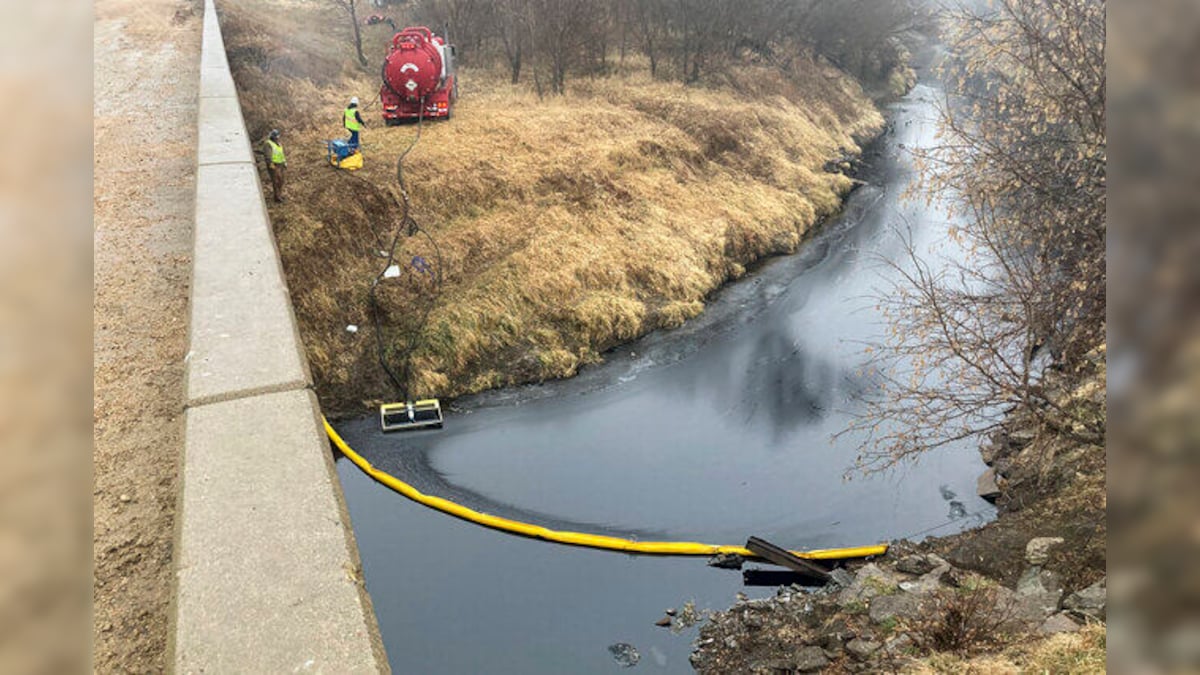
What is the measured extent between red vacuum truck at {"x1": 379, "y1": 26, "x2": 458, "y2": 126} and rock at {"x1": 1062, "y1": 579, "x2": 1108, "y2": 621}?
1520cm

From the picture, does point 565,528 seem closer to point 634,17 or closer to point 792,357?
point 792,357

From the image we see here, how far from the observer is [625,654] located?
815cm

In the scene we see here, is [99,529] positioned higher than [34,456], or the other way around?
[34,456]

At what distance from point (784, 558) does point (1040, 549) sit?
8.63ft

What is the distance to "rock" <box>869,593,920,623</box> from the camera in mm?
7790

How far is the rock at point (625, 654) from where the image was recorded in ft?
26.4

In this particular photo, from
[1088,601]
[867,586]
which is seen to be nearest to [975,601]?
[1088,601]

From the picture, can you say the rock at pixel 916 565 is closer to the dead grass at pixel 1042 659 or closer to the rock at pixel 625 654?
the dead grass at pixel 1042 659

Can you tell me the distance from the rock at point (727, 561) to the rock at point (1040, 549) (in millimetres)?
3003

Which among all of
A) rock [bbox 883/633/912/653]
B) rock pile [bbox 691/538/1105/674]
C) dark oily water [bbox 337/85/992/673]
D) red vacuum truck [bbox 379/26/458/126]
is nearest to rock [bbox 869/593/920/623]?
rock pile [bbox 691/538/1105/674]

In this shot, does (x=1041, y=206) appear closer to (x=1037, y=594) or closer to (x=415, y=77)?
(x=1037, y=594)

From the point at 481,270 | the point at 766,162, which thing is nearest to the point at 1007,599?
the point at 481,270

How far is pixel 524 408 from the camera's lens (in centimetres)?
1229

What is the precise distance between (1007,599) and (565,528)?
484cm
